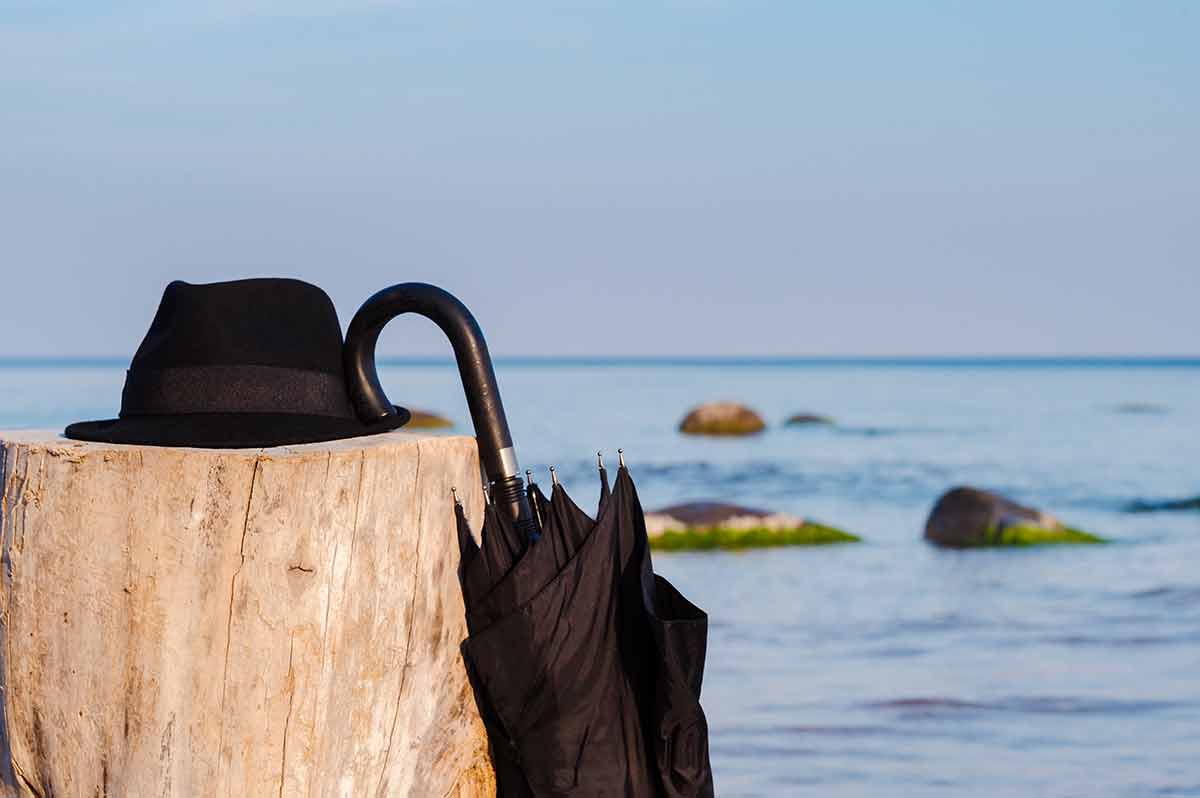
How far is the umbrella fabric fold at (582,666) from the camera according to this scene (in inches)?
111

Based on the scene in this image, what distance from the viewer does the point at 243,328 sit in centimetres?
287

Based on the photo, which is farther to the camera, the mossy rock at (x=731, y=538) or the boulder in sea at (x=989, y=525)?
the boulder in sea at (x=989, y=525)

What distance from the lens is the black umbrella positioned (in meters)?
2.83

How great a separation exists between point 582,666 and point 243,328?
3.09 feet

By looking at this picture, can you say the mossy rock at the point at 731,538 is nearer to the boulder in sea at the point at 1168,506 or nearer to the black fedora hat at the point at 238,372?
the boulder in sea at the point at 1168,506

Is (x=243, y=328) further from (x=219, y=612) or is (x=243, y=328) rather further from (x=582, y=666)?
(x=582, y=666)

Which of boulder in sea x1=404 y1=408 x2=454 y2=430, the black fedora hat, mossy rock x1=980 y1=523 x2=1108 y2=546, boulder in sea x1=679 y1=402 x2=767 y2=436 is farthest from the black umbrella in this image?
boulder in sea x1=679 y1=402 x2=767 y2=436

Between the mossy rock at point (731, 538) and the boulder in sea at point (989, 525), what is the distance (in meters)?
1.27

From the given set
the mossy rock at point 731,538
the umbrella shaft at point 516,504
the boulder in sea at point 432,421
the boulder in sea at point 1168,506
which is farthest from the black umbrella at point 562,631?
the boulder in sea at point 432,421

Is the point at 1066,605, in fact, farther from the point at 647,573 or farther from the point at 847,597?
the point at 647,573

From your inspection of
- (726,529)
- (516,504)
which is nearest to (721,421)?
(726,529)

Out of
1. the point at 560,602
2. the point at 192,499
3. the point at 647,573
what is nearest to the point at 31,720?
the point at 192,499

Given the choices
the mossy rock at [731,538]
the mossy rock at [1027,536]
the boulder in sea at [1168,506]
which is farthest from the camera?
the boulder in sea at [1168,506]

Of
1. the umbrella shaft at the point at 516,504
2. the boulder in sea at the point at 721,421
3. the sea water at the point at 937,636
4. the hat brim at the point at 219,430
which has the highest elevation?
the hat brim at the point at 219,430
